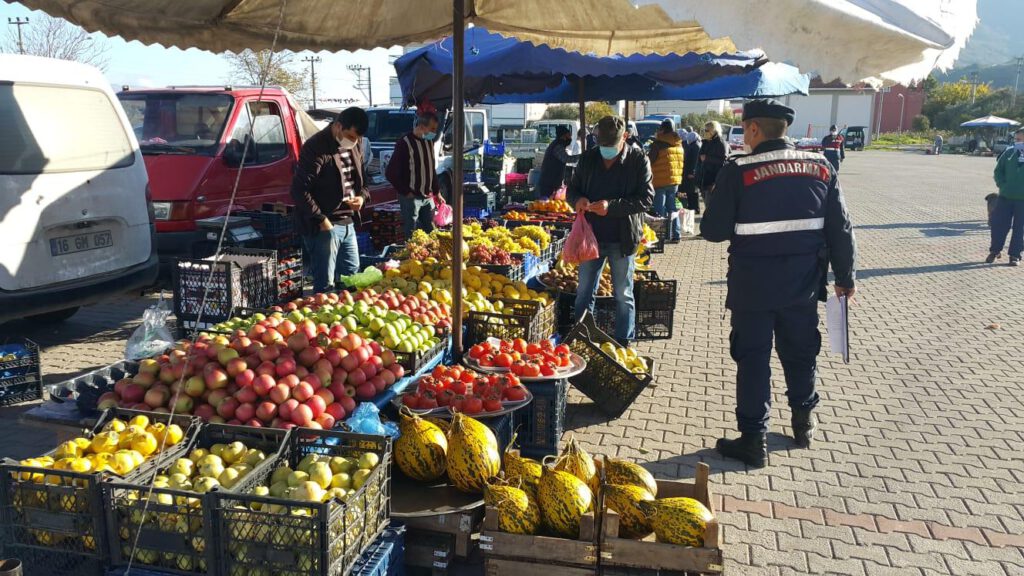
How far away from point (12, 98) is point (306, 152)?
2.22 metres

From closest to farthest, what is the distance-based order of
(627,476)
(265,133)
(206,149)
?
(627,476) < (206,149) < (265,133)

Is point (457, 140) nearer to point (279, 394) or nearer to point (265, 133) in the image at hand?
point (279, 394)

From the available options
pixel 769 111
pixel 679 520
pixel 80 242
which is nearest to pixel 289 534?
pixel 679 520

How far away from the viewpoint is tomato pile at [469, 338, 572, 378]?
4559 millimetres

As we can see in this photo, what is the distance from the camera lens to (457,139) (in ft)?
15.4

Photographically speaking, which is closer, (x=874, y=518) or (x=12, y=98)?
(x=874, y=518)

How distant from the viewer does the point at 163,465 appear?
319cm

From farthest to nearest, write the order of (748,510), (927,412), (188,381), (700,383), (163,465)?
1. (700,383)
2. (927,412)
3. (748,510)
4. (188,381)
5. (163,465)

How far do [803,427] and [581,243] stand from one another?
218 cm

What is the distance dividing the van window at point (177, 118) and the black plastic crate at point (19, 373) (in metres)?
3.60

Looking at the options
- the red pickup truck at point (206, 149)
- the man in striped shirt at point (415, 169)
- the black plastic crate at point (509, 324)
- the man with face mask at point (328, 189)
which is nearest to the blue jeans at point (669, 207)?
the man in striped shirt at point (415, 169)

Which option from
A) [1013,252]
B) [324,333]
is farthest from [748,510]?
[1013,252]

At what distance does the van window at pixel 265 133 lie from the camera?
8969mm

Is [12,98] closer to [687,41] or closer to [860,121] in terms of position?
[687,41]
